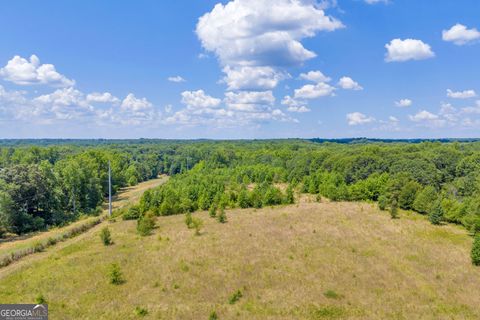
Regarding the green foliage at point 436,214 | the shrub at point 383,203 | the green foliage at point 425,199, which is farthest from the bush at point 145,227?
the green foliage at point 425,199

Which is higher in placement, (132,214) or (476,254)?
(476,254)

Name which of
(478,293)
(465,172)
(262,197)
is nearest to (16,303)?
(478,293)

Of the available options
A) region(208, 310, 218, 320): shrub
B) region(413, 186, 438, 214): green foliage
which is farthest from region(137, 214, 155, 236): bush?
region(413, 186, 438, 214): green foliage

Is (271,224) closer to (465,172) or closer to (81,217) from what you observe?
(81,217)

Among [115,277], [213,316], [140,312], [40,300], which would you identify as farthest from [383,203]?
[40,300]

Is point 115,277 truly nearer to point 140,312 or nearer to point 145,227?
point 140,312

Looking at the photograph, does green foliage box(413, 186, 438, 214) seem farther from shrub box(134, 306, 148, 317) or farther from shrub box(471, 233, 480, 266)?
shrub box(134, 306, 148, 317)
